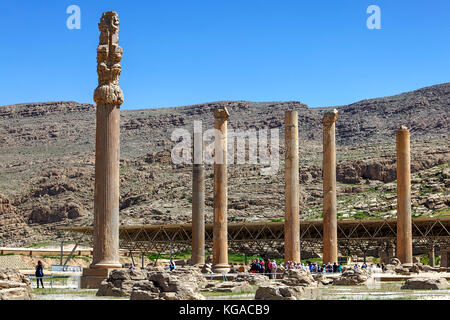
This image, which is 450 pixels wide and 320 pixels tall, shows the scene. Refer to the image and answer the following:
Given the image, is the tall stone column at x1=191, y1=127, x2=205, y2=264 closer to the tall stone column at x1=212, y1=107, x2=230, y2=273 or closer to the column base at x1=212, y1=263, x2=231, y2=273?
the tall stone column at x1=212, y1=107, x2=230, y2=273

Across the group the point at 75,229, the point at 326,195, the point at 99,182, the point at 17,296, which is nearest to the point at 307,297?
the point at 17,296

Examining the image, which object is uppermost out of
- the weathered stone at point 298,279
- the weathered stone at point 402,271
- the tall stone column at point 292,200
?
the tall stone column at point 292,200

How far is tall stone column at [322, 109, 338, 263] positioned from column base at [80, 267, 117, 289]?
15.6m

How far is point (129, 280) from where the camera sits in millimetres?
20812

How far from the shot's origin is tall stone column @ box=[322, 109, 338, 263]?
3653 cm

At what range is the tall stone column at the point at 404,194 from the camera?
3872cm

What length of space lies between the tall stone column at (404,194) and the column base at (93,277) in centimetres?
2003

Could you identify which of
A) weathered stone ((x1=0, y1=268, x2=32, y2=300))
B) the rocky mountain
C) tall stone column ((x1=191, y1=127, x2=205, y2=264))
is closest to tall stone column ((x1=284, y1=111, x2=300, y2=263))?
tall stone column ((x1=191, y1=127, x2=205, y2=264))

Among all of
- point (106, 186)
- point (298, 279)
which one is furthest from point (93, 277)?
point (298, 279)

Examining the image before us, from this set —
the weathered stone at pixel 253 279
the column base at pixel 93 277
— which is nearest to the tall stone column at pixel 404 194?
the weathered stone at pixel 253 279

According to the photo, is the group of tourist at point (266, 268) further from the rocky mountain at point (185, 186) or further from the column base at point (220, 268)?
the rocky mountain at point (185, 186)

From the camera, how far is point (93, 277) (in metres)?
23.8

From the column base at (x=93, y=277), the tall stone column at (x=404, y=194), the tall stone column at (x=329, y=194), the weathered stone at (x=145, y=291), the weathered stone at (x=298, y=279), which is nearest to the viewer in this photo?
the weathered stone at (x=145, y=291)
